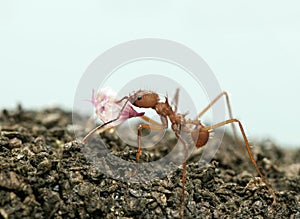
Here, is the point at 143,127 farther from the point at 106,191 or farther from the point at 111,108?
the point at 106,191

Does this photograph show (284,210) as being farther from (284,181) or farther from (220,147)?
(220,147)

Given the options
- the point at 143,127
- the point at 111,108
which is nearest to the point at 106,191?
the point at 143,127

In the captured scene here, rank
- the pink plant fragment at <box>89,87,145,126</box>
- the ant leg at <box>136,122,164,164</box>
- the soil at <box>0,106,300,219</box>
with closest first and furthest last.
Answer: the soil at <box>0,106,300,219</box>
the ant leg at <box>136,122,164,164</box>
the pink plant fragment at <box>89,87,145,126</box>

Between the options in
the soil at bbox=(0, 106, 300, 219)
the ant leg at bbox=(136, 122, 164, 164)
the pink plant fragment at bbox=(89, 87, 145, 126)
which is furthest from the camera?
the pink plant fragment at bbox=(89, 87, 145, 126)

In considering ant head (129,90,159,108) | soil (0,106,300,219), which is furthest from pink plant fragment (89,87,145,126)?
soil (0,106,300,219)

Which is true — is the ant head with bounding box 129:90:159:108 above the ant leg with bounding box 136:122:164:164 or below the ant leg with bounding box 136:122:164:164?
above

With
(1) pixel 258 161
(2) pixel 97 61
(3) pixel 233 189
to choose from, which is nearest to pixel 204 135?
(3) pixel 233 189

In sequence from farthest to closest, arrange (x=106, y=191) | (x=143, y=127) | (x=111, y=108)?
(x=111, y=108) → (x=143, y=127) → (x=106, y=191)

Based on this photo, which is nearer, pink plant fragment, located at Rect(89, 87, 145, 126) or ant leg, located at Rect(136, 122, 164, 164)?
ant leg, located at Rect(136, 122, 164, 164)

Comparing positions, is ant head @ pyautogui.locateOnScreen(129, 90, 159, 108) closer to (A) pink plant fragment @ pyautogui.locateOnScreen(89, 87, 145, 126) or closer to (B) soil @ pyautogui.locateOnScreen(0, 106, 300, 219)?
(A) pink plant fragment @ pyautogui.locateOnScreen(89, 87, 145, 126)
